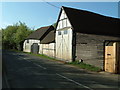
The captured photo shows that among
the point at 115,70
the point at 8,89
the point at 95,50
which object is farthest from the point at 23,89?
the point at 95,50

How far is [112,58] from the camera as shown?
14109 millimetres

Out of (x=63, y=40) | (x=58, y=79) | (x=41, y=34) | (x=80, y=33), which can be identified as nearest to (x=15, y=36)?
(x=41, y=34)

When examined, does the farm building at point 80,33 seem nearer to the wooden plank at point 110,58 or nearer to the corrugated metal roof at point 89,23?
the corrugated metal roof at point 89,23

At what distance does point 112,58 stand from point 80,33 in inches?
336

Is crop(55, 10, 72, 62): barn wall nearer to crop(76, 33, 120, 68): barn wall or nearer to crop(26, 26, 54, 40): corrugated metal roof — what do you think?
crop(76, 33, 120, 68): barn wall

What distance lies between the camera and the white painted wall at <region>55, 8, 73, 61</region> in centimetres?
2250

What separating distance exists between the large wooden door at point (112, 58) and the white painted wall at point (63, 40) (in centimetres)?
771

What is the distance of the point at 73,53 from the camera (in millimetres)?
21578

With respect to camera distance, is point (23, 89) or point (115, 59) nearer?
point (23, 89)

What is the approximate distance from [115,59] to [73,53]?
27.3 feet

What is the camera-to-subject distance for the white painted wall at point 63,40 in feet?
73.8

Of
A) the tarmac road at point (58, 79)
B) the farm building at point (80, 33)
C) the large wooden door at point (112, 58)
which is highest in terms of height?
the farm building at point (80, 33)

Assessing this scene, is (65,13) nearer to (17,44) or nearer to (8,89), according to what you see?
(8,89)

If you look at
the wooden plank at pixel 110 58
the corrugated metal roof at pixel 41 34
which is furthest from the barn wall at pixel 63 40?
the corrugated metal roof at pixel 41 34
